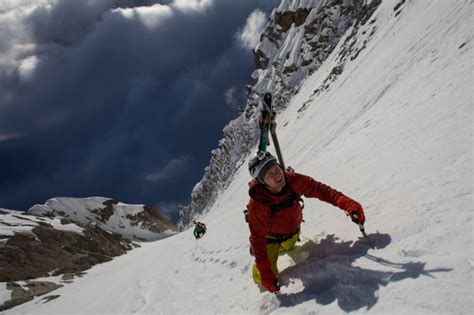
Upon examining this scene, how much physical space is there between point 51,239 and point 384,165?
66.3 meters

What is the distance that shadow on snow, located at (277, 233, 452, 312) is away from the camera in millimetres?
3361

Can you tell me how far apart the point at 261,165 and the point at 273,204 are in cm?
65

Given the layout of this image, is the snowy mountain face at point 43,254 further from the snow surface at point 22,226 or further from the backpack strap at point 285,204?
the backpack strap at point 285,204

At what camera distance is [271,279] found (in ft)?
14.7

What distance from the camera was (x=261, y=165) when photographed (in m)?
4.55

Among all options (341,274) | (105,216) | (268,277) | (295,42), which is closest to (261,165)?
(268,277)

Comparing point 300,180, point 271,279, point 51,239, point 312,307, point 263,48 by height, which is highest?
point 263,48

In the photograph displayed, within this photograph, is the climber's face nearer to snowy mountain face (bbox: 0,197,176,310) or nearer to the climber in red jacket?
the climber in red jacket

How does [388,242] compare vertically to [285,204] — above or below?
below

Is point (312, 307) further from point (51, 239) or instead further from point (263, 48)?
point (263, 48)

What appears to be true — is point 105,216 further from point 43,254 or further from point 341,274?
point 341,274

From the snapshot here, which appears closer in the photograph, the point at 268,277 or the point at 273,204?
the point at 268,277

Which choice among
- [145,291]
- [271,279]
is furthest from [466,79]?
[145,291]

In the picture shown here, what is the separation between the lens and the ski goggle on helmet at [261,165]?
4.53m
